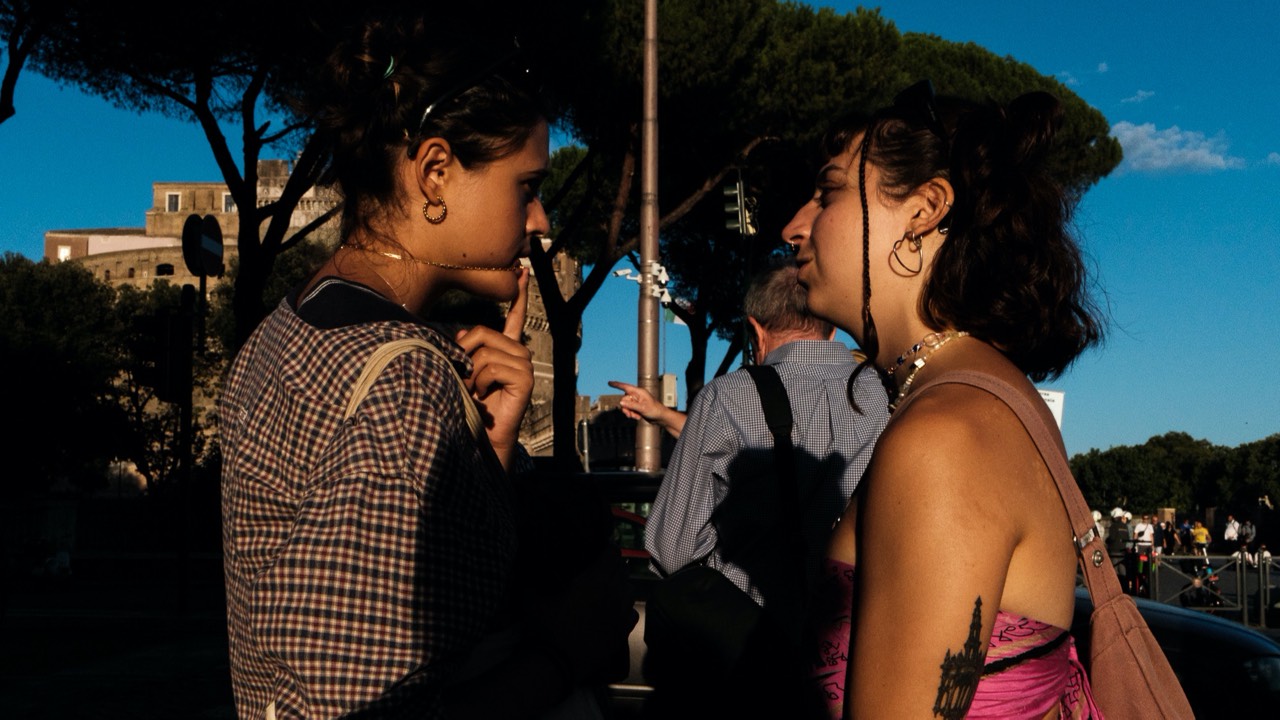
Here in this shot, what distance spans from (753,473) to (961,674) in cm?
214

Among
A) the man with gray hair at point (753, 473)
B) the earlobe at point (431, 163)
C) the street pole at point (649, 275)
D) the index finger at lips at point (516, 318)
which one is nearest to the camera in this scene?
the earlobe at point (431, 163)

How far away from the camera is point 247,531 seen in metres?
1.34

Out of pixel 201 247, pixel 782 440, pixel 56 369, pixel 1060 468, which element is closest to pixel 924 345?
pixel 1060 468

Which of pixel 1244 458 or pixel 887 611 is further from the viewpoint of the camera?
pixel 1244 458

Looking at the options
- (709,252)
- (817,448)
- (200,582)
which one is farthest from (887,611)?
(709,252)

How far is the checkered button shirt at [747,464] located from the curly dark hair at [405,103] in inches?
78.2

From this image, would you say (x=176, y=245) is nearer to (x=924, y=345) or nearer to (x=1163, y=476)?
(x=1163, y=476)

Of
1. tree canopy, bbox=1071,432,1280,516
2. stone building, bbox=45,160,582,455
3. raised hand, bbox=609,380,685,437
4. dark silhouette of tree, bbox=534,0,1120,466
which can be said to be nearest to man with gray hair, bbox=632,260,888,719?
raised hand, bbox=609,380,685,437

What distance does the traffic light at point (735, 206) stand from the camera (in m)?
12.7

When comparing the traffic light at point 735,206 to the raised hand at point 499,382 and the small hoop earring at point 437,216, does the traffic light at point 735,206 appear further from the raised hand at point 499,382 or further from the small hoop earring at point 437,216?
the raised hand at point 499,382

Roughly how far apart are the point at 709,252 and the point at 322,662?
29601mm

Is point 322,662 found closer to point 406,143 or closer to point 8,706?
point 406,143

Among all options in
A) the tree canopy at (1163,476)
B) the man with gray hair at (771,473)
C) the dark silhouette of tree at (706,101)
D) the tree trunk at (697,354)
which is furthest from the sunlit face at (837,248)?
the tree canopy at (1163,476)

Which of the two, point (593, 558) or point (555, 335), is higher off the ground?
point (555, 335)
